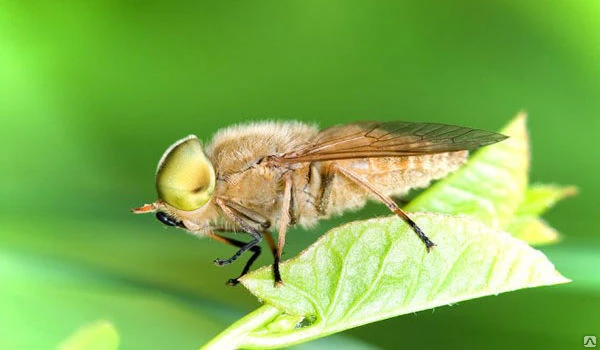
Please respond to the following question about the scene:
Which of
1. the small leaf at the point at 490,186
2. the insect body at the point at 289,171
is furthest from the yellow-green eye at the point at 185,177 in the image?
the small leaf at the point at 490,186

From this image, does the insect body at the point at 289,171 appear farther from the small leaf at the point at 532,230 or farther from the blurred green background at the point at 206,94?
the blurred green background at the point at 206,94

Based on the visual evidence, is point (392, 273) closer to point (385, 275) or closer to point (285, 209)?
point (385, 275)

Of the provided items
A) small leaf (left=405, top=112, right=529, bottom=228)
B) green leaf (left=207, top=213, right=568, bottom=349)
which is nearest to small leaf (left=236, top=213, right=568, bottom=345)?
green leaf (left=207, top=213, right=568, bottom=349)

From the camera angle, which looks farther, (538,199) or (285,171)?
(285,171)

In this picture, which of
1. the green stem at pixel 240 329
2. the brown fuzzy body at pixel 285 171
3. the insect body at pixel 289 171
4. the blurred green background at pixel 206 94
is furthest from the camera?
the blurred green background at pixel 206 94

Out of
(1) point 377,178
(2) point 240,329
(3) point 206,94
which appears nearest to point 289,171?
(1) point 377,178
